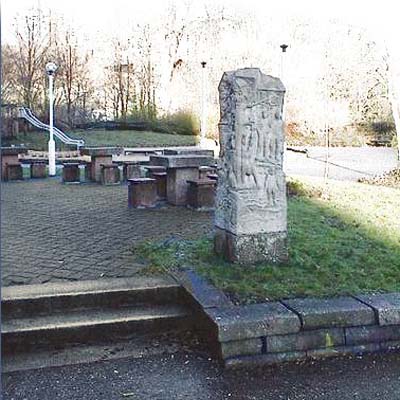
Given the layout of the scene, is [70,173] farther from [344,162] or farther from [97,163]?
[344,162]

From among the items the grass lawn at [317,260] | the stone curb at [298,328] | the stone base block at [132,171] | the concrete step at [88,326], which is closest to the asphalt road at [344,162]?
the stone base block at [132,171]

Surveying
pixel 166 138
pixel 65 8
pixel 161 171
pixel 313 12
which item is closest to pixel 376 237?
pixel 161 171

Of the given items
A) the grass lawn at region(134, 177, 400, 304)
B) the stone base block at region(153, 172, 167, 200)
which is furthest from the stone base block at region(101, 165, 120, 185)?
the grass lawn at region(134, 177, 400, 304)

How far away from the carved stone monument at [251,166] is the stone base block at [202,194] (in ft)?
10.8

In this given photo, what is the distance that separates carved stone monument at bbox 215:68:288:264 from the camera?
4535 mm

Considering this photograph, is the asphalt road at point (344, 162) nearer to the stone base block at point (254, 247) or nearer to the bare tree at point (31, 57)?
the stone base block at point (254, 247)

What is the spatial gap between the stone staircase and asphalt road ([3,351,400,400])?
0.26 m

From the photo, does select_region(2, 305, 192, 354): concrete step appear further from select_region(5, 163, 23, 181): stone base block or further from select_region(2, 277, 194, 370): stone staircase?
select_region(5, 163, 23, 181): stone base block

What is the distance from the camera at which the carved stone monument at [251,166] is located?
454 centimetres

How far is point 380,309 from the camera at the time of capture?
3686 millimetres

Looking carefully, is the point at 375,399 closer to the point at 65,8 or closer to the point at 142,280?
the point at 142,280

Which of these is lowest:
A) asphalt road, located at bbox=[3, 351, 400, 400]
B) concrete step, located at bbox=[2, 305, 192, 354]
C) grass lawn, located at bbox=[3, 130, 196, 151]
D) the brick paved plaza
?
asphalt road, located at bbox=[3, 351, 400, 400]

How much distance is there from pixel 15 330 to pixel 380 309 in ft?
7.69

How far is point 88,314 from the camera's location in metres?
3.82
